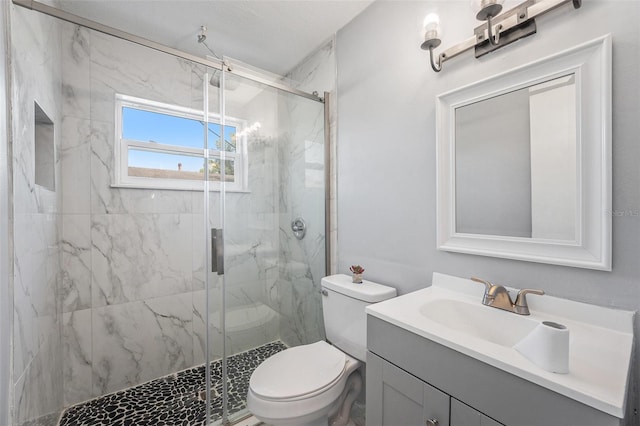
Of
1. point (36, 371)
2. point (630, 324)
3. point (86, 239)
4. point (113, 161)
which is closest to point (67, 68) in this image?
point (113, 161)

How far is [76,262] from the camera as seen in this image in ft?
5.68

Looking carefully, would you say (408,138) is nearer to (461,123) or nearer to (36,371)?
(461,123)

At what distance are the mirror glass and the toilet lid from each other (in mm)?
913

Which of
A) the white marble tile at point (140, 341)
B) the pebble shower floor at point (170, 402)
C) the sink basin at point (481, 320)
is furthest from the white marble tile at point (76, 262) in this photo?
the sink basin at point (481, 320)

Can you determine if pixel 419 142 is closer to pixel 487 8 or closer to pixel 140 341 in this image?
pixel 487 8

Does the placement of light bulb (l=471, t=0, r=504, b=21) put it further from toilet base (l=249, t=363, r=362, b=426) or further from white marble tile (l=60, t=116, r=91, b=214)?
white marble tile (l=60, t=116, r=91, b=214)

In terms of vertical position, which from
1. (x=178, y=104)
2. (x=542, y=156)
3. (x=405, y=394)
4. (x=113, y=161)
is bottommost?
(x=405, y=394)

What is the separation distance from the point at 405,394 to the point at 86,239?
2068mm

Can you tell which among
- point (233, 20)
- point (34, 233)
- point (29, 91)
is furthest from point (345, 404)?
point (233, 20)

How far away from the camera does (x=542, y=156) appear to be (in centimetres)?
97

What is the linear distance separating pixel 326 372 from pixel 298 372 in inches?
5.4

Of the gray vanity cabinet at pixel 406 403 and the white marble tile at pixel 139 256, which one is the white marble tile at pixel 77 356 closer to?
the white marble tile at pixel 139 256

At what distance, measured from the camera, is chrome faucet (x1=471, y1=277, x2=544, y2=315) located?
0.94 m

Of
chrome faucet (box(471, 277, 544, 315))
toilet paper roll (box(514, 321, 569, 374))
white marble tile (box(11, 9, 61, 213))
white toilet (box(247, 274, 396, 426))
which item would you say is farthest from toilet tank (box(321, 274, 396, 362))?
white marble tile (box(11, 9, 61, 213))
